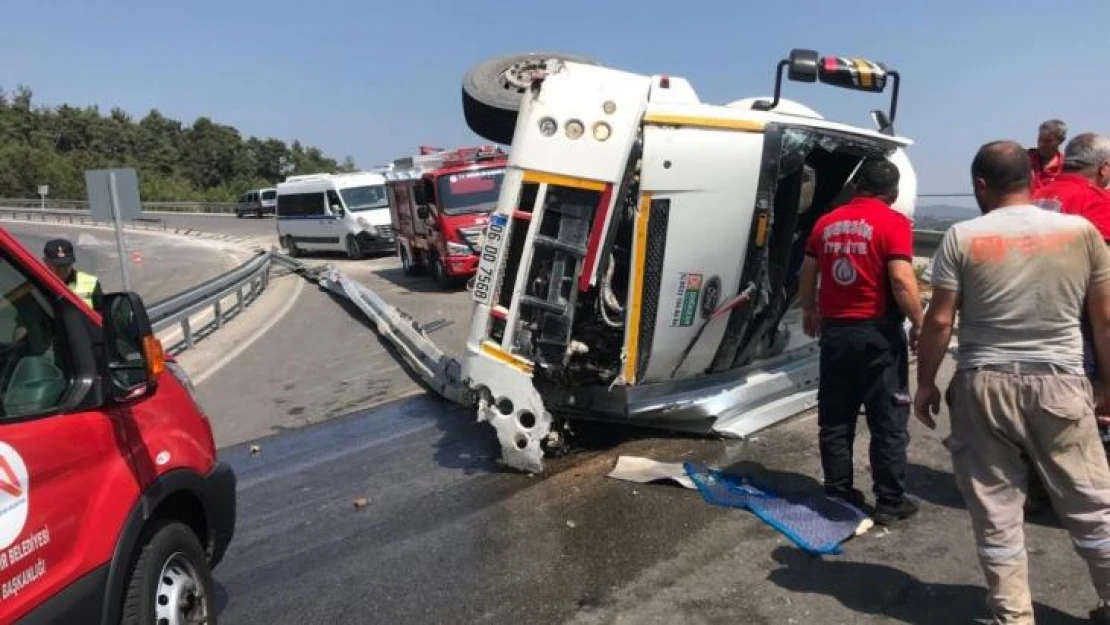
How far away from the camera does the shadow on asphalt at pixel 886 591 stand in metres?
3.37

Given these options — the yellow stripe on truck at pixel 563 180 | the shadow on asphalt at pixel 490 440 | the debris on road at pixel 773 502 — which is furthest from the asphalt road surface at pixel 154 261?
the debris on road at pixel 773 502

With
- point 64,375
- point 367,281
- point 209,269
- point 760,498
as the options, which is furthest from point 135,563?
point 209,269

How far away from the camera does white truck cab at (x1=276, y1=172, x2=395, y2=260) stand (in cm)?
2470

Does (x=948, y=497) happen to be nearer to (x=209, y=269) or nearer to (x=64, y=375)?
(x=64, y=375)

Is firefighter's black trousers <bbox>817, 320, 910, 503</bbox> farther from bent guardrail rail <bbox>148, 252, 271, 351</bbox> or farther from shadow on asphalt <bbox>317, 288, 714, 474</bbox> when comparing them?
bent guardrail rail <bbox>148, 252, 271, 351</bbox>

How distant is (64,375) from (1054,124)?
20.2 ft

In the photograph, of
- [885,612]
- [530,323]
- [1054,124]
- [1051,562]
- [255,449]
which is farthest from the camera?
[255,449]

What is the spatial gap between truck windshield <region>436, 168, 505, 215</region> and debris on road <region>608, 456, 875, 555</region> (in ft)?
37.1

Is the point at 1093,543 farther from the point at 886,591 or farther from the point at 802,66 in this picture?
the point at 802,66

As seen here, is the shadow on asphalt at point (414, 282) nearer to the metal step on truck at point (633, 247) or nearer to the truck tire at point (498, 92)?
the truck tire at point (498, 92)

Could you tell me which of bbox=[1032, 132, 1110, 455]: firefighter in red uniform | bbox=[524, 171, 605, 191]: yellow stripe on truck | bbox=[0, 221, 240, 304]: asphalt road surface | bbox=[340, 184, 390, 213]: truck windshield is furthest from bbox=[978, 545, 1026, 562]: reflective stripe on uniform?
bbox=[340, 184, 390, 213]: truck windshield

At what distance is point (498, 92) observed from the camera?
24.7 feet

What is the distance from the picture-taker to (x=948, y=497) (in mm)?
4613

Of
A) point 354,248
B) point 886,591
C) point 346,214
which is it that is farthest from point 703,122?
point 354,248
